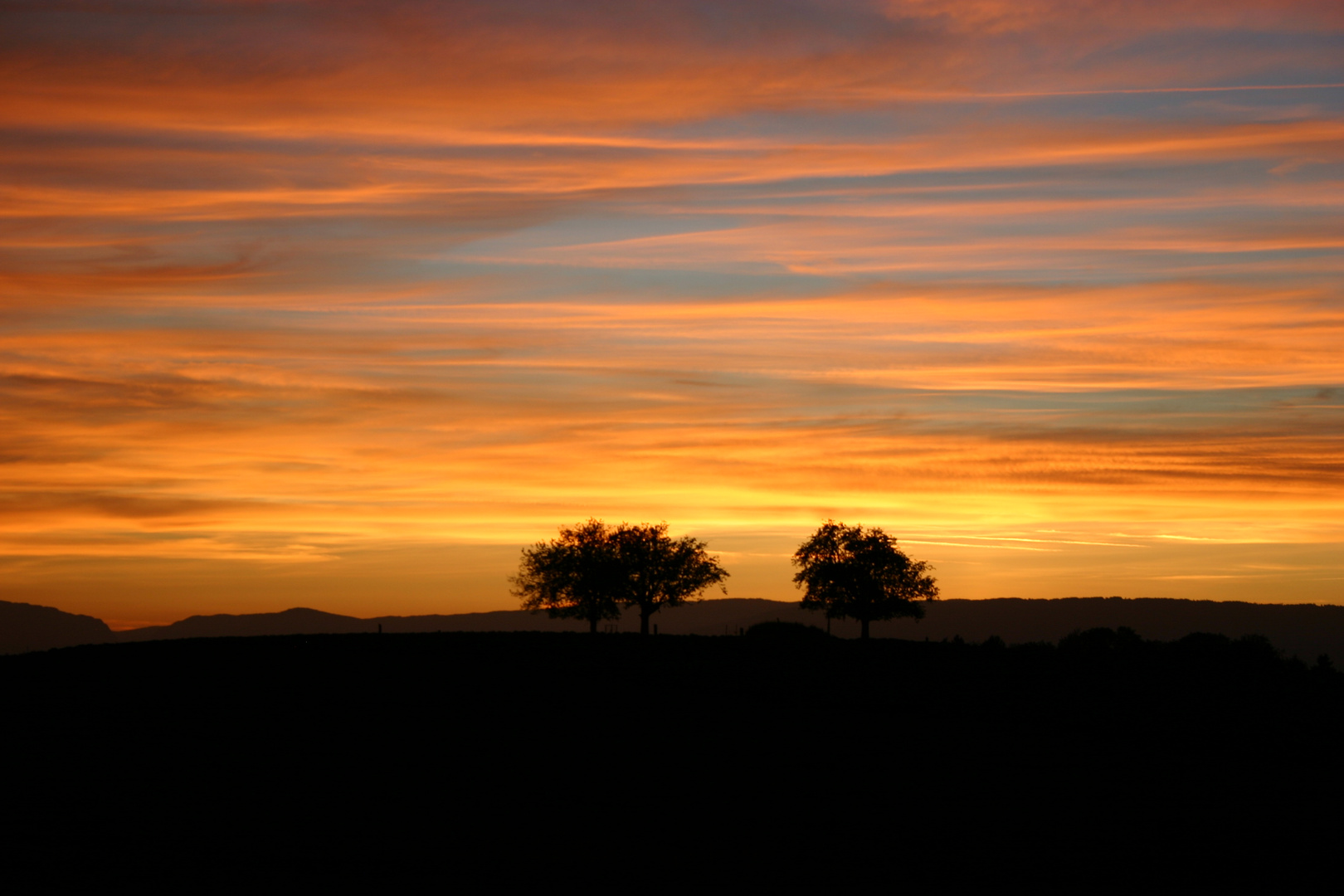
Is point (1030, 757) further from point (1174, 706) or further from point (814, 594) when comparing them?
point (814, 594)

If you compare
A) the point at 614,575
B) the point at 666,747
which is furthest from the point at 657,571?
the point at 666,747

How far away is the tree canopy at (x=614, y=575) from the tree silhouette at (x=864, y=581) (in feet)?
30.6

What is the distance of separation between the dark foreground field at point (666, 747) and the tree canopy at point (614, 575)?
1459 inches

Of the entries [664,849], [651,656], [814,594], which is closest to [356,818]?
[664,849]

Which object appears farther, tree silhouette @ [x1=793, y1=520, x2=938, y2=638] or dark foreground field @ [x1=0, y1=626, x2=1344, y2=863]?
tree silhouette @ [x1=793, y1=520, x2=938, y2=638]

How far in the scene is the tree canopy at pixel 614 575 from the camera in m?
104

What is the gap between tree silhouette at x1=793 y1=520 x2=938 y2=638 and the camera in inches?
4008

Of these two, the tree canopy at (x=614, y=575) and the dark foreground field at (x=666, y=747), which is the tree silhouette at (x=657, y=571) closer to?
the tree canopy at (x=614, y=575)

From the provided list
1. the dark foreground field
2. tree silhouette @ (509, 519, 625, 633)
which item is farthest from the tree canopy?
the dark foreground field

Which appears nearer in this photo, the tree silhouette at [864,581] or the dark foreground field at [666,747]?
the dark foreground field at [666,747]

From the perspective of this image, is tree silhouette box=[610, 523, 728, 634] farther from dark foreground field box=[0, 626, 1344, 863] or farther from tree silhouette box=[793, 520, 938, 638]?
dark foreground field box=[0, 626, 1344, 863]

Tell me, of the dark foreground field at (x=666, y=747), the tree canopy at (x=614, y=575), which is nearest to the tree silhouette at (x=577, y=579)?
the tree canopy at (x=614, y=575)

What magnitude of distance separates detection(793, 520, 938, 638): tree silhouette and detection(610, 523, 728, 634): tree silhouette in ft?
29.5

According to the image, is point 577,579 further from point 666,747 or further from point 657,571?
point 666,747
